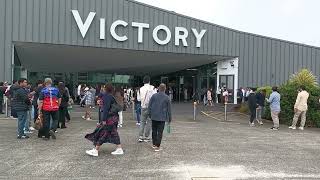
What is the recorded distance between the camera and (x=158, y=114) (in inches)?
412

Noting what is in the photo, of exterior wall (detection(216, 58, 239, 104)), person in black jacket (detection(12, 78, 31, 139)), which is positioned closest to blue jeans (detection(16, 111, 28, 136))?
person in black jacket (detection(12, 78, 31, 139))

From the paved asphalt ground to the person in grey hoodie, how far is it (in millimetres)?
284

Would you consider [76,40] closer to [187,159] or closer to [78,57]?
[78,57]

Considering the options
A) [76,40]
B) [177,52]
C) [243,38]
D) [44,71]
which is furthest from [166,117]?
[44,71]

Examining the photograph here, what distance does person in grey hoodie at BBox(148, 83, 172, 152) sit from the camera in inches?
412

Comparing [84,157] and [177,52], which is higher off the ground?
[177,52]

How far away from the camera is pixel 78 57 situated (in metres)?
31.6

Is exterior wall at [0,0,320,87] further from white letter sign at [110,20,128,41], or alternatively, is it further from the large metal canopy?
the large metal canopy

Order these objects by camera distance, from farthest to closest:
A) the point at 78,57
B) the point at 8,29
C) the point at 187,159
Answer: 1. the point at 78,57
2. the point at 8,29
3. the point at 187,159

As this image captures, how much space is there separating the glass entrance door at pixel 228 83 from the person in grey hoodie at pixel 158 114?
2023 cm

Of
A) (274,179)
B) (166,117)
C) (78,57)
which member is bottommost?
(274,179)

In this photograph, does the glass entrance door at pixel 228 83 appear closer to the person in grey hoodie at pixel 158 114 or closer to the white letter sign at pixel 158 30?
the white letter sign at pixel 158 30

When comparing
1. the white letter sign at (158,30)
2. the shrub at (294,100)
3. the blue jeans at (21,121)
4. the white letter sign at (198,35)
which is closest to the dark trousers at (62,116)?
the blue jeans at (21,121)

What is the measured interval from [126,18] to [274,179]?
65.5 ft
